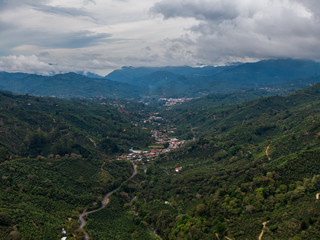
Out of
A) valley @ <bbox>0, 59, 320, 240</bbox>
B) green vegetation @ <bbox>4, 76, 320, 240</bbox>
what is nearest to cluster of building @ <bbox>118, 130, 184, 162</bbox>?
valley @ <bbox>0, 59, 320, 240</bbox>

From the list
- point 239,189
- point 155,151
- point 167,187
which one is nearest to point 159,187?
point 167,187

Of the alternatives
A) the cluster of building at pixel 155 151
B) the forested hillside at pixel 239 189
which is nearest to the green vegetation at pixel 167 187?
the forested hillside at pixel 239 189

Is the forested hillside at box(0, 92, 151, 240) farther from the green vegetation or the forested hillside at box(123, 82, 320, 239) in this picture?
the forested hillside at box(123, 82, 320, 239)

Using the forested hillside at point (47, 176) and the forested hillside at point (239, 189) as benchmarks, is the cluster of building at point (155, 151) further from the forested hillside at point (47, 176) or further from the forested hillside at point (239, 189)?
the forested hillside at point (239, 189)

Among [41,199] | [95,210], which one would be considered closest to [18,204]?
[41,199]

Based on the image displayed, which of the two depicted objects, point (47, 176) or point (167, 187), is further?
point (167, 187)

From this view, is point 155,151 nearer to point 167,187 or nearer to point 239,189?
point 167,187

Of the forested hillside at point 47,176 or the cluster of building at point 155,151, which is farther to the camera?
the cluster of building at point 155,151

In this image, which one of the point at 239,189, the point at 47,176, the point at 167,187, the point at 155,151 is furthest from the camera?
the point at 155,151

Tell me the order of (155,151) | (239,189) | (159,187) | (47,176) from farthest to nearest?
1. (155,151)
2. (159,187)
3. (47,176)
4. (239,189)

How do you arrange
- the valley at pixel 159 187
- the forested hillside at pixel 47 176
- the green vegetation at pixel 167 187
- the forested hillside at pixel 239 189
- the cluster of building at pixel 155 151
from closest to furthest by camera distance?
the forested hillside at pixel 239 189
the green vegetation at pixel 167 187
the valley at pixel 159 187
the forested hillside at pixel 47 176
the cluster of building at pixel 155 151

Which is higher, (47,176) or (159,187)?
(47,176)

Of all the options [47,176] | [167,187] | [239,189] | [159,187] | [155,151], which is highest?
[47,176]
